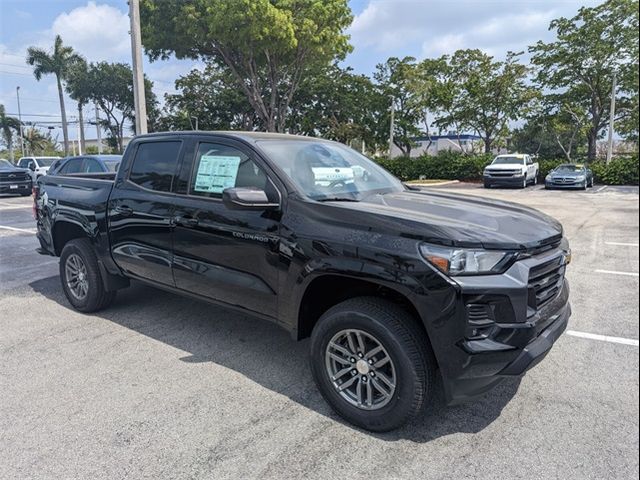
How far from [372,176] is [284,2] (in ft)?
66.1

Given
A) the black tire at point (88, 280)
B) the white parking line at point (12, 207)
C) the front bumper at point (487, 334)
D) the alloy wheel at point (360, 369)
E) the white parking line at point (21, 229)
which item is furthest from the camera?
the white parking line at point (12, 207)

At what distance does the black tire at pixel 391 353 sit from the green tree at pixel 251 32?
66.1 ft

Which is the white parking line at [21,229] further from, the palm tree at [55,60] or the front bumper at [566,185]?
the palm tree at [55,60]

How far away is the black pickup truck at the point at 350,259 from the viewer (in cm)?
255

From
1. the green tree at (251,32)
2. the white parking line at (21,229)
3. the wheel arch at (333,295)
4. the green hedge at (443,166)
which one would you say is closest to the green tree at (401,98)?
the green hedge at (443,166)

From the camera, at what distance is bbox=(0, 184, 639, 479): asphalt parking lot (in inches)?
102

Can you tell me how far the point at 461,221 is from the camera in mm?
2840

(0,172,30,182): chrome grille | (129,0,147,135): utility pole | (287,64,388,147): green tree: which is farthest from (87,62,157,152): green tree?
(129,0,147,135): utility pole

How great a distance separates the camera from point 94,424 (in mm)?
2977

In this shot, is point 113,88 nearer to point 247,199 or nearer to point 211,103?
point 211,103

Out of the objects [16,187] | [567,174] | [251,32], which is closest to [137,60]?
[251,32]

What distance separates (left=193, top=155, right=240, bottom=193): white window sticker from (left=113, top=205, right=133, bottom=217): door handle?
0.87 meters

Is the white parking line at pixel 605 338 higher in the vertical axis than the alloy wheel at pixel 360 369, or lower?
lower

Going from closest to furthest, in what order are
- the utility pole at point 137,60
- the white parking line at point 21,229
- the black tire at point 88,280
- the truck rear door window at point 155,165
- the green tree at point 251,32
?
the truck rear door window at point 155,165
the black tire at point 88,280
the utility pole at point 137,60
the white parking line at point 21,229
the green tree at point 251,32
